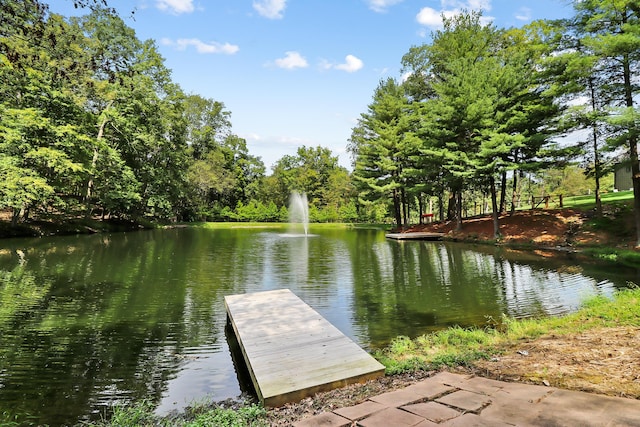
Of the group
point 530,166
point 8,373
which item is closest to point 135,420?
point 8,373

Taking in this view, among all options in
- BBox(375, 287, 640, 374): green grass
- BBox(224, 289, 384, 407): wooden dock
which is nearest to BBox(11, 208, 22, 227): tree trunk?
BBox(224, 289, 384, 407): wooden dock

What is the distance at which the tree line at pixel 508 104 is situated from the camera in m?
12.8

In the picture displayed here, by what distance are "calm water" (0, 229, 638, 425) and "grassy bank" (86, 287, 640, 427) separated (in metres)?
0.50

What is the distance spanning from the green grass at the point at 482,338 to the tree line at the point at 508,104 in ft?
29.4

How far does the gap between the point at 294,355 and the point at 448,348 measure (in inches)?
85.3

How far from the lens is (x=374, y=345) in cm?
532

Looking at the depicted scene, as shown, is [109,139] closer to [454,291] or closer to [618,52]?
[454,291]

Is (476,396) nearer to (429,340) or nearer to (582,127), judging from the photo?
(429,340)

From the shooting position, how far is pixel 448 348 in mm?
4789

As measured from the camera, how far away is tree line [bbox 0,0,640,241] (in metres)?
12.9

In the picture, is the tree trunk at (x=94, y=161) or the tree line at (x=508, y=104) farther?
the tree trunk at (x=94, y=161)

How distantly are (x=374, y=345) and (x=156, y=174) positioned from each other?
34.3 meters

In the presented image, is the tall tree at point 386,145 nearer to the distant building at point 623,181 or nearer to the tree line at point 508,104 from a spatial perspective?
the tree line at point 508,104

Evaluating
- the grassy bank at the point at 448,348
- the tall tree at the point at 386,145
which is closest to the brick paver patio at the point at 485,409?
the grassy bank at the point at 448,348
